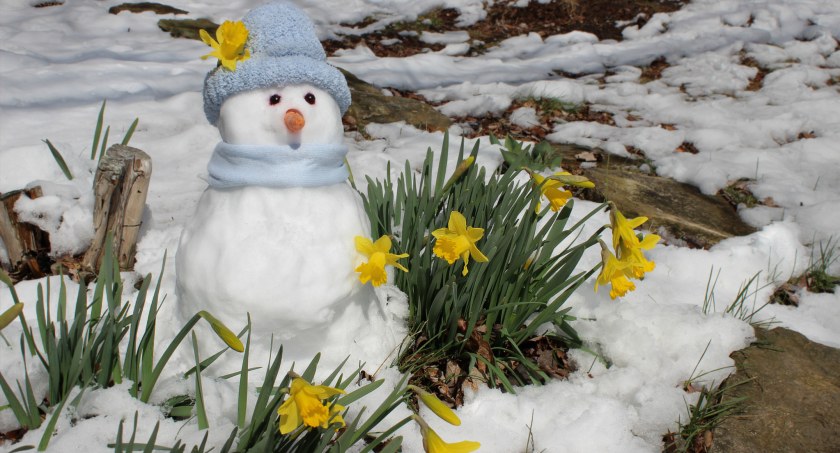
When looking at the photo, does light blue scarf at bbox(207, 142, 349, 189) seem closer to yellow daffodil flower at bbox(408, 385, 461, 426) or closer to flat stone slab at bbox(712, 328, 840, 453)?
yellow daffodil flower at bbox(408, 385, 461, 426)

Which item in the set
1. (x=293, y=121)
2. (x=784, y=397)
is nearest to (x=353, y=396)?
(x=293, y=121)

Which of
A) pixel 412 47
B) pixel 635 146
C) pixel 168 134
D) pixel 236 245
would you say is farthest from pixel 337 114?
pixel 412 47

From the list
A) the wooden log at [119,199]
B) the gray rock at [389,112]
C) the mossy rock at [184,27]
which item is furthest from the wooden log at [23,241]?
the mossy rock at [184,27]

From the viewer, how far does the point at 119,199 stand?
196cm

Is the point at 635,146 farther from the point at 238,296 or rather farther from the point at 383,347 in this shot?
the point at 238,296

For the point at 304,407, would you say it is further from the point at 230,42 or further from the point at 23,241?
the point at 23,241

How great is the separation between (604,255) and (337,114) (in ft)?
2.45

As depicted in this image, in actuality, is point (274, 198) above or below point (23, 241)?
above

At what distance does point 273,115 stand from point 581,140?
2.68 m

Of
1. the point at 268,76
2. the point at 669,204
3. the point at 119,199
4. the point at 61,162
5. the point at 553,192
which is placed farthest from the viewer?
the point at 669,204

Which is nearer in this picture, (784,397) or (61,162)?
(784,397)

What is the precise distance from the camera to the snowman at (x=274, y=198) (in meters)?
1.43

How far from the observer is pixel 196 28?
509 cm

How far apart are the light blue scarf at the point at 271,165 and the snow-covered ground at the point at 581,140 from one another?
1.62ft
